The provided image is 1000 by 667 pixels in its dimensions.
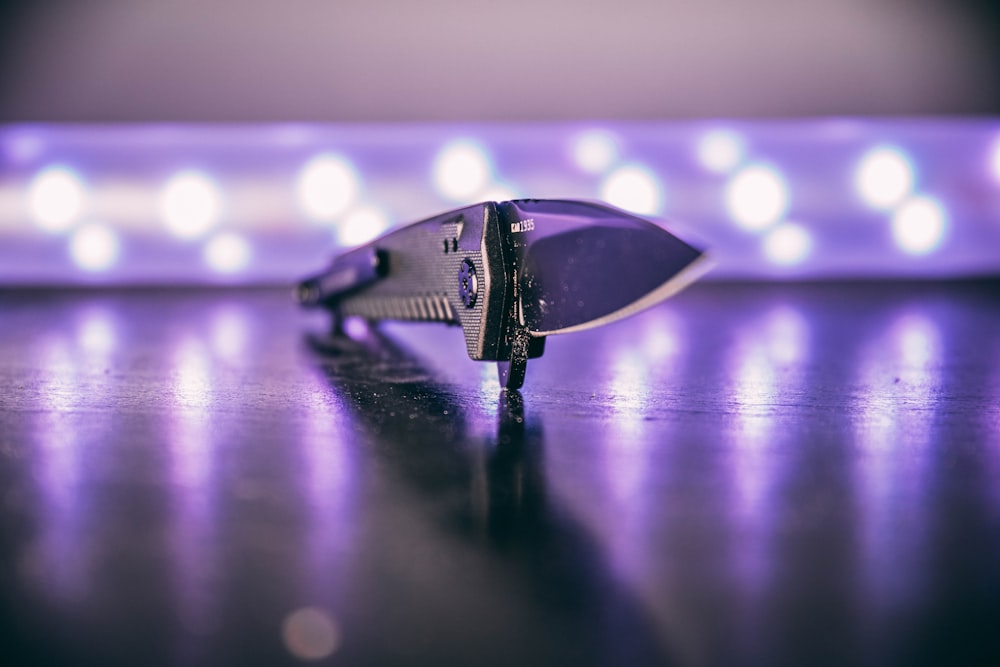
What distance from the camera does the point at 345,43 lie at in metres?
3.17

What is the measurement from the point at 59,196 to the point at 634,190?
7.38ft

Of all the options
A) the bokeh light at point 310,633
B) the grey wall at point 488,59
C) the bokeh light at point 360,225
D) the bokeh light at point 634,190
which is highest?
the grey wall at point 488,59

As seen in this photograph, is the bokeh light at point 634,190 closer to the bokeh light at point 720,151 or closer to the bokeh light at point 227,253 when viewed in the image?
the bokeh light at point 720,151

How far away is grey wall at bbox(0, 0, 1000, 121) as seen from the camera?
3148mm

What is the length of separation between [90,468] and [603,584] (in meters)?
0.47

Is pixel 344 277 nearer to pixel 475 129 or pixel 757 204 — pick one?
pixel 475 129

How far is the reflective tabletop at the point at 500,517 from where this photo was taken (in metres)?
0.44

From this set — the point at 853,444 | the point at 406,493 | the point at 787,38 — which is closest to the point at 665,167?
the point at 787,38

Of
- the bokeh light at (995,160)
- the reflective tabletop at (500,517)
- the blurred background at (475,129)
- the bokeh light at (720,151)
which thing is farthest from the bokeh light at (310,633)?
the bokeh light at (995,160)

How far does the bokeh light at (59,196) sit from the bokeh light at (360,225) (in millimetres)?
1028

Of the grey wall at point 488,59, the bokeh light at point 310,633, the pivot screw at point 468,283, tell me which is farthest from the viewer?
the grey wall at point 488,59

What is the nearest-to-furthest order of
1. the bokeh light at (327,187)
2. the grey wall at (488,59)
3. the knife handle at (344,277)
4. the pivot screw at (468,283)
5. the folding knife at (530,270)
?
1. the folding knife at (530,270)
2. the pivot screw at (468,283)
3. the knife handle at (344,277)
4. the grey wall at (488,59)
5. the bokeh light at (327,187)

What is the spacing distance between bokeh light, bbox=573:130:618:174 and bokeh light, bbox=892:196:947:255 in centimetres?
113

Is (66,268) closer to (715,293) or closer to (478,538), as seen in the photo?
(715,293)
